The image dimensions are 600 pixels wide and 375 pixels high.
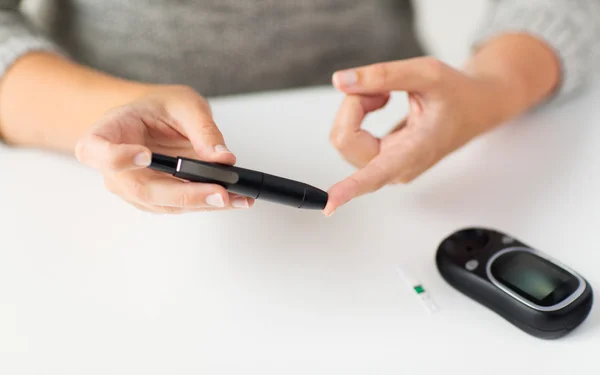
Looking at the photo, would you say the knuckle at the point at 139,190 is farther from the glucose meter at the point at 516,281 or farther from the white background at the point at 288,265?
the glucose meter at the point at 516,281

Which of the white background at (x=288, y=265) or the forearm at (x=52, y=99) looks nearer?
the white background at (x=288, y=265)

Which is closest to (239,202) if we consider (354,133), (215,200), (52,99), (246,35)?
(215,200)

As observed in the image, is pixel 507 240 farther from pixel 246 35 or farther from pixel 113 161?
pixel 246 35

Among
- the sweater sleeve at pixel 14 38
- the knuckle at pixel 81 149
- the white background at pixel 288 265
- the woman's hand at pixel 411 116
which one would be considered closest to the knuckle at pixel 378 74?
the woman's hand at pixel 411 116

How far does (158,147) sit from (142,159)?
101 millimetres

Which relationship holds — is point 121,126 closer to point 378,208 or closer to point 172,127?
point 172,127

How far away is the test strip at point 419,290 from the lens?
0.38 meters

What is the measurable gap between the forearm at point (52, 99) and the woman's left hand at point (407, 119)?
185 millimetres

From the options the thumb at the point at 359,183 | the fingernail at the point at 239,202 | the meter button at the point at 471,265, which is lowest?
the meter button at the point at 471,265

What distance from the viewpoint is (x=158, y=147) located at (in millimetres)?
412

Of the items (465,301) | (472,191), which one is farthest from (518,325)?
(472,191)

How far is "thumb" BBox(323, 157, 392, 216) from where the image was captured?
1.24ft

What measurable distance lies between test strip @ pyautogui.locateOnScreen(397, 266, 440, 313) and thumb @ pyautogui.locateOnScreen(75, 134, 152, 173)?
205 millimetres

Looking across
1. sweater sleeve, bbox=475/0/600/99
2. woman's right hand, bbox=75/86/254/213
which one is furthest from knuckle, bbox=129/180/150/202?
sweater sleeve, bbox=475/0/600/99
